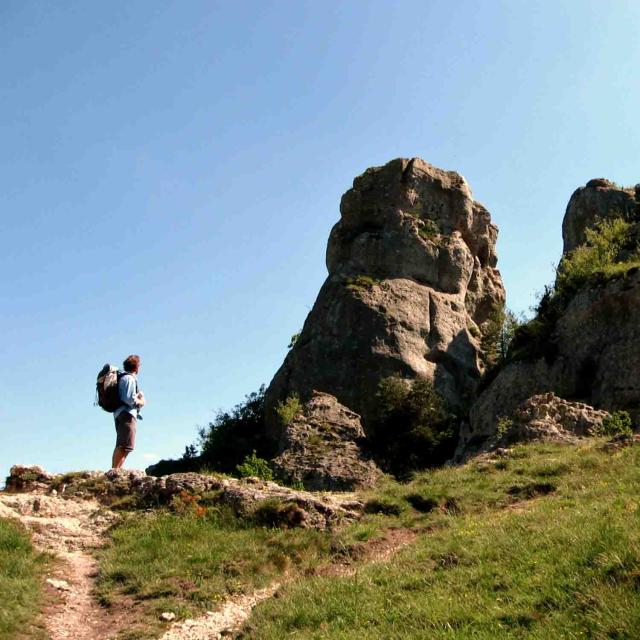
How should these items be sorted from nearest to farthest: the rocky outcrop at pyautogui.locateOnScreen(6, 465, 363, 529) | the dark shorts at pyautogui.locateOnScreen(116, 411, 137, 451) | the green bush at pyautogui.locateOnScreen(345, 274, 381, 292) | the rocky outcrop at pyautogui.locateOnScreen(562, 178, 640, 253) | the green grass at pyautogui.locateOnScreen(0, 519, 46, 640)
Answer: the green grass at pyautogui.locateOnScreen(0, 519, 46, 640) → the rocky outcrop at pyautogui.locateOnScreen(6, 465, 363, 529) → the dark shorts at pyautogui.locateOnScreen(116, 411, 137, 451) → the green bush at pyautogui.locateOnScreen(345, 274, 381, 292) → the rocky outcrop at pyautogui.locateOnScreen(562, 178, 640, 253)

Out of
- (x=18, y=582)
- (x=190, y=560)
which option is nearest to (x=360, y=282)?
(x=190, y=560)

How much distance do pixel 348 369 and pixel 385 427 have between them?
5.28 m

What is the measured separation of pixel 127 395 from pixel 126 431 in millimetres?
808

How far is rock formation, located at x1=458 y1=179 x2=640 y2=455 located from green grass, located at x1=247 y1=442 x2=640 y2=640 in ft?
44.7

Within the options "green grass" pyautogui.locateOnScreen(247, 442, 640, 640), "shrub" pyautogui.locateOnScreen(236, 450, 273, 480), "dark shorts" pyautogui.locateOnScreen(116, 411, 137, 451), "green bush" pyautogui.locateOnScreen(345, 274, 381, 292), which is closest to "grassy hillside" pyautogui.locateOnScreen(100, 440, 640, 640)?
"green grass" pyautogui.locateOnScreen(247, 442, 640, 640)

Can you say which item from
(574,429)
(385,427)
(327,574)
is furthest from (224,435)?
(327,574)

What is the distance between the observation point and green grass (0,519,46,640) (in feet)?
31.0

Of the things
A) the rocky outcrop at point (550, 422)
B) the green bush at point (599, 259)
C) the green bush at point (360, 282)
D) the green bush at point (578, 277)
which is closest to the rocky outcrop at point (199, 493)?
the rocky outcrop at point (550, 422)

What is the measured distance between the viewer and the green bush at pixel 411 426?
35500mm

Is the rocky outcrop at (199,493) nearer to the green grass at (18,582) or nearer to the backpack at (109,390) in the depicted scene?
the backpack at (109,390)

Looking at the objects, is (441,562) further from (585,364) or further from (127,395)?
(585,364)

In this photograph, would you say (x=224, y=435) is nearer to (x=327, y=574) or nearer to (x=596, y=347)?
(x=596, y=347)

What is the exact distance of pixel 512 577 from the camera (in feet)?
29.9

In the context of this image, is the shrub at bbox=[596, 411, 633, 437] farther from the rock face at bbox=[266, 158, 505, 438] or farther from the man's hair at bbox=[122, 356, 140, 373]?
the rock face at bbox=[266, 158, 505, 438]
